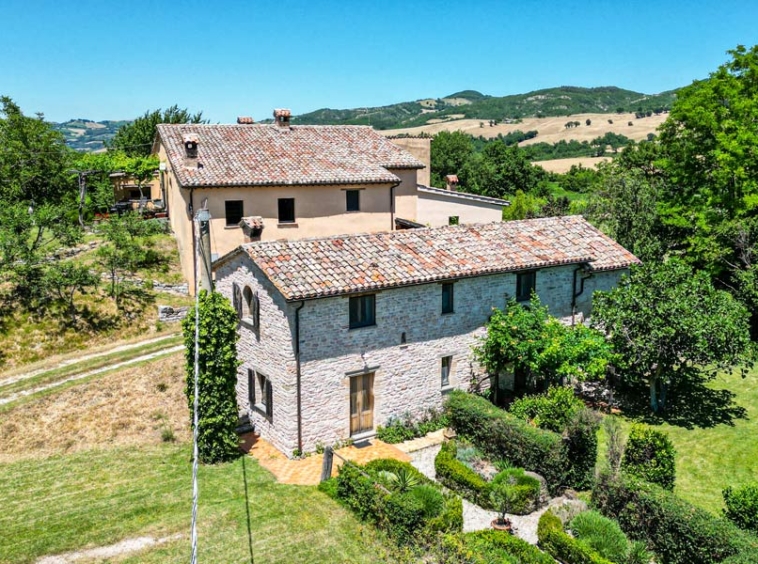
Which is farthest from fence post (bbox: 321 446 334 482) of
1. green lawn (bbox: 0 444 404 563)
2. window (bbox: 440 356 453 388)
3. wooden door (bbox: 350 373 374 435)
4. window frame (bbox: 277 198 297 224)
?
window frame (bbox: 277 198 297 224)

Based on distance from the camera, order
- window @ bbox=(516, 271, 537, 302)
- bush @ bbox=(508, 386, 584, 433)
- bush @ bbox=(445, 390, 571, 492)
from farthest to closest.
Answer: window @ bbox=(516, 271, 537, 302) → bush @ bbox=(508, 386, 584, 433) → bush @ bbox=(445, 390, 571, 492)

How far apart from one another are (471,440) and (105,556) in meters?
10.4

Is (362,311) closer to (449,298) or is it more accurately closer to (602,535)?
(449,298)

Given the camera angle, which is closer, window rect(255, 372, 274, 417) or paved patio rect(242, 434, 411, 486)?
paved patio rect(242, 434, 411, 486)

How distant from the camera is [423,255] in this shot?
21297mm

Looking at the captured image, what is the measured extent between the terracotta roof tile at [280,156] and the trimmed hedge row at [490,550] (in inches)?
861

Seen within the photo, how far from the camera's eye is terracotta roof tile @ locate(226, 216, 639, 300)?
728 inches

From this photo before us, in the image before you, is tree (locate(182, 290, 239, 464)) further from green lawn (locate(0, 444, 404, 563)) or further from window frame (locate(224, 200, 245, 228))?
window frame (locate(224, 200, 245, 228))

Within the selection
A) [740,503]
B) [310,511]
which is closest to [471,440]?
[310,511]

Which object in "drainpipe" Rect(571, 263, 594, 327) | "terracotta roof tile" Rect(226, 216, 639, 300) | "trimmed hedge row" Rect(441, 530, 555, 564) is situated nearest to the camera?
"trimmed hedge row" Rect(441, 530, 555, 564)

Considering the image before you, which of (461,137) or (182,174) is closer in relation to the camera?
(182,174)

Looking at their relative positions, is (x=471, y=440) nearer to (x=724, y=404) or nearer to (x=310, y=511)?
(x=310, y=511)

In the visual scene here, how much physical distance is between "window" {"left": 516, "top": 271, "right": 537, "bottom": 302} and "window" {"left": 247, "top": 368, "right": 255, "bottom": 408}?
979 cm

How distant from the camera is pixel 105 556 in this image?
43.4 feet
